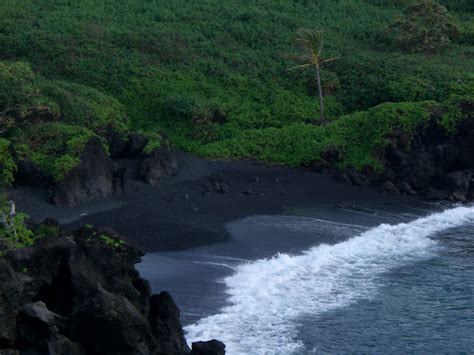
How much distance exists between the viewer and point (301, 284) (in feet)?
137

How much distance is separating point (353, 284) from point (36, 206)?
1665 cm

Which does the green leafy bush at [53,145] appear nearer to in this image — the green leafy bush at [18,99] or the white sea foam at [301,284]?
the green leafy bush at [18,99]

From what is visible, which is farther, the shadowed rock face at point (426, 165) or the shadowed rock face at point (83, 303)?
the shadowed rock face at point (426, 165)

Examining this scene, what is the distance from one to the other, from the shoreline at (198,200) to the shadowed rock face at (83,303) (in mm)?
12060

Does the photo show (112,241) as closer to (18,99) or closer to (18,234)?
(18,234)

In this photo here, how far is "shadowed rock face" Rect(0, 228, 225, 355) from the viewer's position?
28672mm

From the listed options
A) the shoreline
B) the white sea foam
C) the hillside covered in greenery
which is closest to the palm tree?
the hillside covered in greenery

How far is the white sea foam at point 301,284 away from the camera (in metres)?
35.7

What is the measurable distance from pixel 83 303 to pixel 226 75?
135ft

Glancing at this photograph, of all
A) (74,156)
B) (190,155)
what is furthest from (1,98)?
(190,155)

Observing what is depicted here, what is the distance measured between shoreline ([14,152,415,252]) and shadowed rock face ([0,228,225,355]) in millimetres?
12060

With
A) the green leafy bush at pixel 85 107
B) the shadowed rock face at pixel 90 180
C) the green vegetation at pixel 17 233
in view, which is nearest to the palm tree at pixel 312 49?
the green leafy bush at pixel 85 107

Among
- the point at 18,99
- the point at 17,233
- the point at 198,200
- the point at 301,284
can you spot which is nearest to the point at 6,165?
the point at 18,99

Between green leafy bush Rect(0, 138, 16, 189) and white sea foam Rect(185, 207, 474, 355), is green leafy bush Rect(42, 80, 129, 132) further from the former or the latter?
white sea foam Rect(185, 207, 474, 355)
